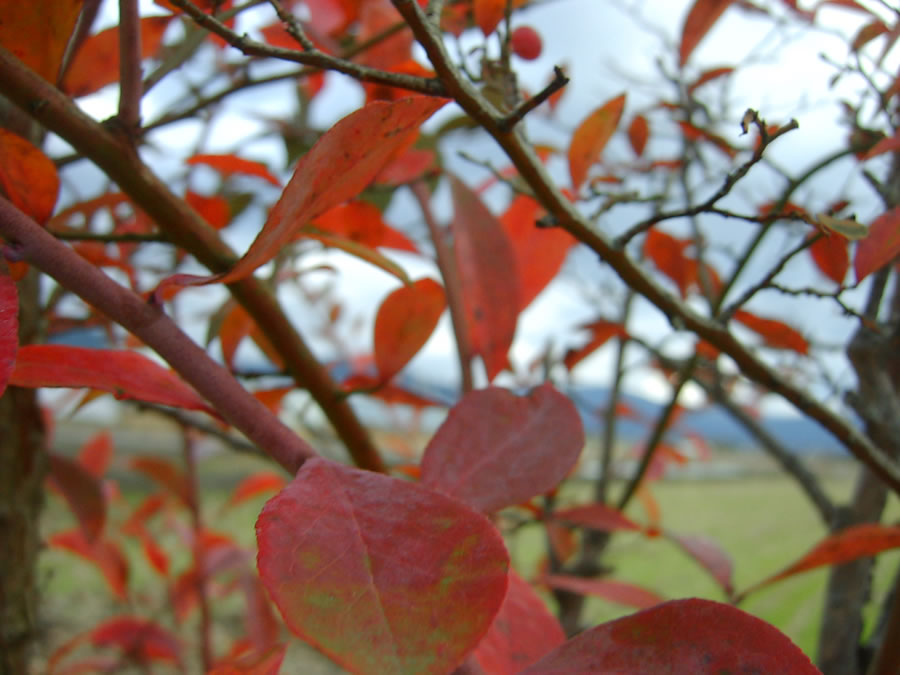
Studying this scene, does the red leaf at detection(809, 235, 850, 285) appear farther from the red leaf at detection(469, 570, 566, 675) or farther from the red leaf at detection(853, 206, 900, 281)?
the red leaf at detection(469, 570, 566, 675)

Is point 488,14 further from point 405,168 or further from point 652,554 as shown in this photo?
point 652,554

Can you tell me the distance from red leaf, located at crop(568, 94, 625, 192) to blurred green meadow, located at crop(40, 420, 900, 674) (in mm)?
521

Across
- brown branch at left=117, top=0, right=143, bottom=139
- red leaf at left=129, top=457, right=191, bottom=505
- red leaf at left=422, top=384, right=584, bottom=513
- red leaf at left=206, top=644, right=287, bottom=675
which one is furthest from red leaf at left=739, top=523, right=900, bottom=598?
red leaf at left=129, top=457, right=191, bottom=505

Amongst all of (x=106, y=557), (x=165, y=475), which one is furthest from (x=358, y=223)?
(x=106, y=557)

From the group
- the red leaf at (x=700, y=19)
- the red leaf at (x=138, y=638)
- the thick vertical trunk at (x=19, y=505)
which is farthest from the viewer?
the red leaf at (x=138, y=638)

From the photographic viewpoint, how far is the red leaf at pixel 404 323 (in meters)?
0.35

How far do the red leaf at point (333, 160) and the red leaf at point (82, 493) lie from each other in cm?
43

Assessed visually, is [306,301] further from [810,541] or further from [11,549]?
[810,541]

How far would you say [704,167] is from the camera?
2.25 feet

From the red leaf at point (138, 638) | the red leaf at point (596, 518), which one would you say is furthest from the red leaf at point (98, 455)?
the red leaf at point (596, 518)

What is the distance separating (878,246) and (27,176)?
33 centimetres

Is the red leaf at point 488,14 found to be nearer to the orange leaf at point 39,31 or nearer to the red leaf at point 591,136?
the red leaf at point 591,136

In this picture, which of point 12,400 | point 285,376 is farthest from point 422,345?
point 12,400

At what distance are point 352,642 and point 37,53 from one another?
241 mm
